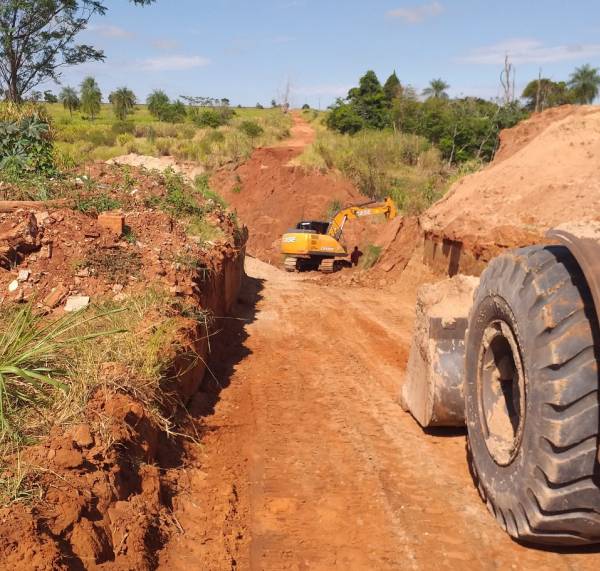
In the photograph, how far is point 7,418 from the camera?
3.75 meters

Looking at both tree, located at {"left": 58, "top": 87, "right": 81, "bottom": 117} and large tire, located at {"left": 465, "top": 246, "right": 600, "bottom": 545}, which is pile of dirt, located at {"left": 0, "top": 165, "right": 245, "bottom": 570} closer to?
large tire, located at {"left": 465, "top": 246, "right": 600, "bottom": 545}

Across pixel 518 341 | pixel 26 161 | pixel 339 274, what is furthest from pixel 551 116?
pixel 518 341

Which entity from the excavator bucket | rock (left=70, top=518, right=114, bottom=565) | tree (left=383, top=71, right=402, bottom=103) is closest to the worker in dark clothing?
the excavator bucket

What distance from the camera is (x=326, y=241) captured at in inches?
732

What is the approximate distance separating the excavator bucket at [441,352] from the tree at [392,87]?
2144 inches

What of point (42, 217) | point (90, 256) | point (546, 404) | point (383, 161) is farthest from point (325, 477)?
point (383, 161)

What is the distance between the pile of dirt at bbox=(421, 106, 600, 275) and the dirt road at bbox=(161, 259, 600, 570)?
3.76 metres

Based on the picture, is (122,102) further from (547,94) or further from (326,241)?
(326,241)

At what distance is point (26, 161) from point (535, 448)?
29.9 feet

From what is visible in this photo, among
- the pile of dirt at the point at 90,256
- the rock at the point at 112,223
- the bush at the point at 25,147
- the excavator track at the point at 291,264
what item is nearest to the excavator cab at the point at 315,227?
the excavator track at the point at 291,264

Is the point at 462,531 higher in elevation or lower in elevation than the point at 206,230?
lower

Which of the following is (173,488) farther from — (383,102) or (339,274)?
(383,102)

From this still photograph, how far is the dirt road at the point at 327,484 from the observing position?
3.69 metres

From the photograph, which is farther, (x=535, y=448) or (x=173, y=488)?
(x=173, y=488)
